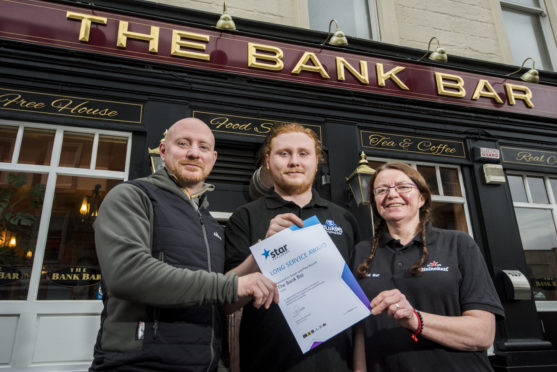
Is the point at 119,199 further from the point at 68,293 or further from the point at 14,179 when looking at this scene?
the point at 14,179

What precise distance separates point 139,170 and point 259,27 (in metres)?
2.43

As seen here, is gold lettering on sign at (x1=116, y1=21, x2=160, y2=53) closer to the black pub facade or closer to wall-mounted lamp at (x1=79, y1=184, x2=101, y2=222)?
the black pub facade

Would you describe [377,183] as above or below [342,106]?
below

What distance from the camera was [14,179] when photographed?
345cm

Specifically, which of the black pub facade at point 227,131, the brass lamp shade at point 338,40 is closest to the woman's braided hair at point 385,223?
the black pub facade at point 227,131

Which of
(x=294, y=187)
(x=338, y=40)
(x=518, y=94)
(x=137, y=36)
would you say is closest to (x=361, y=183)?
(x=338, y=40)

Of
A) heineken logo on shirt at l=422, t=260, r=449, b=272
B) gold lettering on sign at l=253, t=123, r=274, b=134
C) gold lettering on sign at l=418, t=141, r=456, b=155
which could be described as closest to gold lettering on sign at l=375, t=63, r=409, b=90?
gold lettering on sign at l=418, t=141, r=456, b=155

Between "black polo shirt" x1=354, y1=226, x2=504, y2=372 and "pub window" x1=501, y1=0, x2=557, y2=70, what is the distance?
635cm

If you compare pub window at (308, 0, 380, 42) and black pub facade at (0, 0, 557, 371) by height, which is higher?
pub window at (308, 0, 380, 42)

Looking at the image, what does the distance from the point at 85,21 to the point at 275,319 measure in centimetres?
390

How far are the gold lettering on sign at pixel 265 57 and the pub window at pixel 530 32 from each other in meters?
4.71

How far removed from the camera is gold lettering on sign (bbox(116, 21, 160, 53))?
384 cm

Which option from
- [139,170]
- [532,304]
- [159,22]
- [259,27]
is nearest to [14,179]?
[139,170]

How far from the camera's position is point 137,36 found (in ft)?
12.8
